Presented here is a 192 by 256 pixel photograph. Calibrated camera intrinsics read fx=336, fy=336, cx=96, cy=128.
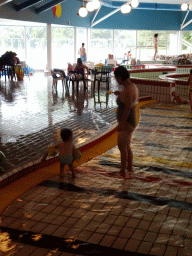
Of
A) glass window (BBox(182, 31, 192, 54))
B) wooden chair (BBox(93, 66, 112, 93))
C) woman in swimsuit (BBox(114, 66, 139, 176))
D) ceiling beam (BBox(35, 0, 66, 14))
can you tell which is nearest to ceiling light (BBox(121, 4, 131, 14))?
wooden chair (BBox(93, 66, 112, 93))

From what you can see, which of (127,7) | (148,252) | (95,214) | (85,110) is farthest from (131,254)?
(127,7)

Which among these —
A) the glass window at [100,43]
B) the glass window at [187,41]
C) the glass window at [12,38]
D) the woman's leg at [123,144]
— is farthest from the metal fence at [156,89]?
the glass window at [187,41]

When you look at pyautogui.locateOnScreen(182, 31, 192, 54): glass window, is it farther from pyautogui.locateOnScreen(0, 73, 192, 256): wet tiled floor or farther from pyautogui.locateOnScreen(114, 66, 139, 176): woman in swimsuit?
pyautogui.locateOnScreen(114, 66, 139, 176): woman in swimsuit

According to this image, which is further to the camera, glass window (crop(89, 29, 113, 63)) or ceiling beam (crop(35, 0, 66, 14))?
glass window (crop(89, 29, 113, 63))

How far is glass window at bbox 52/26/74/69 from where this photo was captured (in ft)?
70.6

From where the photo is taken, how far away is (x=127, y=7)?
10.4 metres

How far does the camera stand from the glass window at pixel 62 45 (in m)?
21.5

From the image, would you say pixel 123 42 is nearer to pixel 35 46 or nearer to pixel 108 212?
pixel 35 46

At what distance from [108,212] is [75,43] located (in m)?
18.8

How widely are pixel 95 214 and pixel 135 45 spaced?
22.3 m

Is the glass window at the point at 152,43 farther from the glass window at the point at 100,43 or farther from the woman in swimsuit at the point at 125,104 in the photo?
the woman in swimsuit at the point at 125,104

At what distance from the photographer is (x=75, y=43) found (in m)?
20.6

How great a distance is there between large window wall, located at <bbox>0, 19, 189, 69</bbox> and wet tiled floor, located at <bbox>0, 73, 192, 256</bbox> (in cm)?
1753

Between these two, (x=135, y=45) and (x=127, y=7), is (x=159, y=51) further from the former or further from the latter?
(x=127, y=7)
